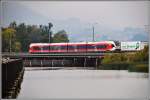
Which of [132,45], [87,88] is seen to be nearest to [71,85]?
[87,88]

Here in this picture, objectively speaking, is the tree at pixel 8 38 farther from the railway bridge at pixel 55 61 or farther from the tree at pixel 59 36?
the railway bridge at pixel 55 61

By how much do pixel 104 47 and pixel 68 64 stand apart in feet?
13.2

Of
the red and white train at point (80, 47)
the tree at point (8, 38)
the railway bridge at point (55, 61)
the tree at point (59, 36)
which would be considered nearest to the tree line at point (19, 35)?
the tree at point (8, 38)

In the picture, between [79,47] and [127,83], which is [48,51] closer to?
[79,47]

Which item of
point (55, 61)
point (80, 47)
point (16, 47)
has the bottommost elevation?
point (55, 61)

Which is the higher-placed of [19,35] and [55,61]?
[19,35]

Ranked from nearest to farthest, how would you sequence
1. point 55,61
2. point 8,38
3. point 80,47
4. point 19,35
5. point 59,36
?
point 19,35 < point 8,38 < point 59,36 < point 55,61 < point 80,47

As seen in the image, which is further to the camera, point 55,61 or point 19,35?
point 55,61

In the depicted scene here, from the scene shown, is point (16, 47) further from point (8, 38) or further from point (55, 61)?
point (55, 61)

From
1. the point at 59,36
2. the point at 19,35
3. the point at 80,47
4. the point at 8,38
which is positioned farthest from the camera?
the point at 80,47

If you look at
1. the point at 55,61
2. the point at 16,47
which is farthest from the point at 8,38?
the point at 55,61

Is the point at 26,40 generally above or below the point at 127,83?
above

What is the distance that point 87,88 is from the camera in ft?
24.1

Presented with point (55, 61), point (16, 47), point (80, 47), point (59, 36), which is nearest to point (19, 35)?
point (16, 47)
